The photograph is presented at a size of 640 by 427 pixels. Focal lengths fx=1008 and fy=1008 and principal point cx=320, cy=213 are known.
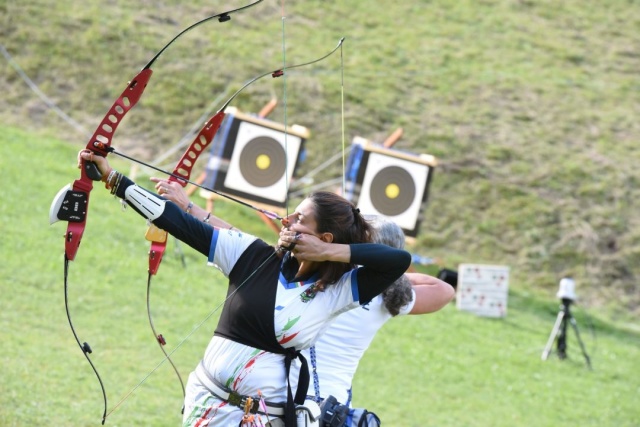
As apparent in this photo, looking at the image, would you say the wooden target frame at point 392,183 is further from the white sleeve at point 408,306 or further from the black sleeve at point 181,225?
the black sleeve at point 181,225

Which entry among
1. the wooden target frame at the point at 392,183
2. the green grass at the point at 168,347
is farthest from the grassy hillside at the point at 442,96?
the green grass at the point at 168,347

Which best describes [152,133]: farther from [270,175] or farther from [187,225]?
[187,225]

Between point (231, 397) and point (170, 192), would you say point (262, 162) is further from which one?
point (231, 397)

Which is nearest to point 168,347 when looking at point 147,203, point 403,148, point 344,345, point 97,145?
point 344,345

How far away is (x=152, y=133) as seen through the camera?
1203 centimetres

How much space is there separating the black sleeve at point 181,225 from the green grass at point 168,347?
2173 mm

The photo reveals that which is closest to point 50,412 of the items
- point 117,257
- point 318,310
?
point 318,310

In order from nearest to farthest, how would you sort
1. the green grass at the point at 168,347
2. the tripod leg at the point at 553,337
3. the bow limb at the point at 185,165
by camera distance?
the bow limb at the point at 185,165, the green grass at the point at 168,347, the tripod leg at the point at 553,337

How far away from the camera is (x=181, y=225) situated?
2453 mm

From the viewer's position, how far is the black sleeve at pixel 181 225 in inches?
96.0

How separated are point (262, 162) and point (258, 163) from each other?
39 millimetres

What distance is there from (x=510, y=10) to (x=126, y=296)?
37.2 ft

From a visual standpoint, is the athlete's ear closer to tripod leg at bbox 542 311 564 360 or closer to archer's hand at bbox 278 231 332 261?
archer's hand at bbox 278 231 332 261

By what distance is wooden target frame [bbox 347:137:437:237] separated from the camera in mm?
9586
